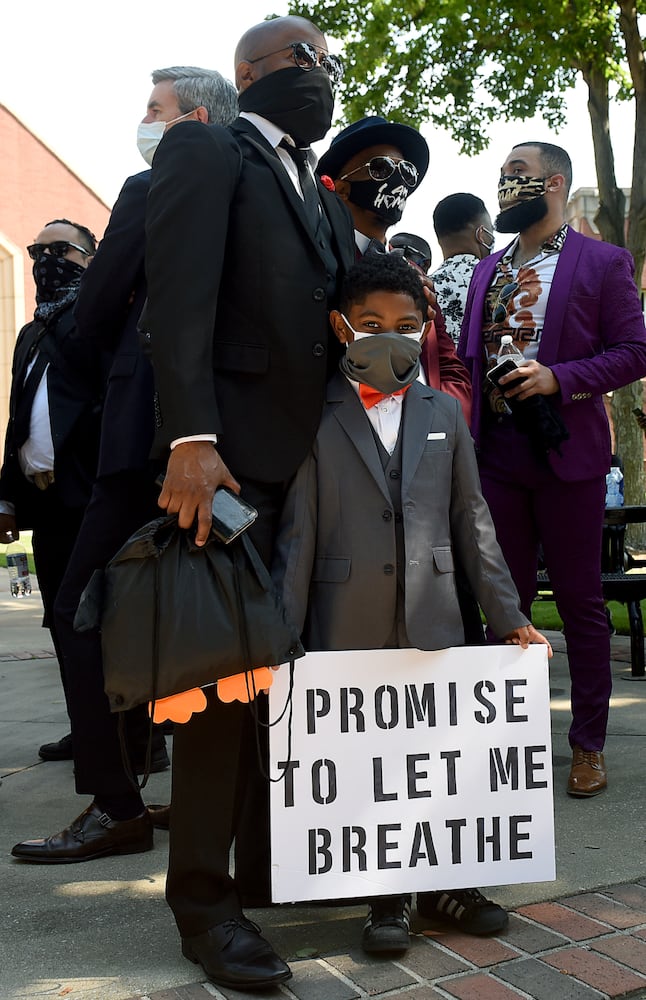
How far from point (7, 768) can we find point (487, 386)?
239 centimetres

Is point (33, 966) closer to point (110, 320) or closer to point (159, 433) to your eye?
point (159, 433)

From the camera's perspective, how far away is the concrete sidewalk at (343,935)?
2480 millimetres

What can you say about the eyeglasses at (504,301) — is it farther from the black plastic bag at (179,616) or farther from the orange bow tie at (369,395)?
the black plastic bag at (179,616)

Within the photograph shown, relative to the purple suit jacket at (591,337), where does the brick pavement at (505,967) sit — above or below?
below

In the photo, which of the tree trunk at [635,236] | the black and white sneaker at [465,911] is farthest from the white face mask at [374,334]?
the tree trunk at [635,236]

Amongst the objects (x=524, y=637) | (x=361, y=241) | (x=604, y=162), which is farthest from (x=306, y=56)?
(x=604, y=162)

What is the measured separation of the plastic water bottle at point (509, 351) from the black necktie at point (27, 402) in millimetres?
1720

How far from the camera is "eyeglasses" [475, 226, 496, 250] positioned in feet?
16.8

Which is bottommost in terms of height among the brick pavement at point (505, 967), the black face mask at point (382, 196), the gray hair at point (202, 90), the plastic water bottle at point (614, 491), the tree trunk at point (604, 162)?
the brick pavement at point (505, 967)

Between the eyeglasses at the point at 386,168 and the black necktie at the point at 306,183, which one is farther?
the eyeglasses at the point at 386,168

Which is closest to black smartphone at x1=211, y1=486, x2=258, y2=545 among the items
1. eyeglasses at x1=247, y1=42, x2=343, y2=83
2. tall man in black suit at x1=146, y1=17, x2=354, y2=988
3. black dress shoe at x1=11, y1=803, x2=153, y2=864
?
tall man in black suit at x1=146, y1=17, x2=354, y2=988

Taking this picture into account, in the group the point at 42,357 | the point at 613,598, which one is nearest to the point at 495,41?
the point at 613,598

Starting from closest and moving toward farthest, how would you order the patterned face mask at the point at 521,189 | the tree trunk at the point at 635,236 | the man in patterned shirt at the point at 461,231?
1. the patterned face mask at the point at 521,189
2. the man in patterned shirt at the point at 461,231
3. the tree trunk at the point at 635,236

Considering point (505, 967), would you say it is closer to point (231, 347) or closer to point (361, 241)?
point (231, 347)
